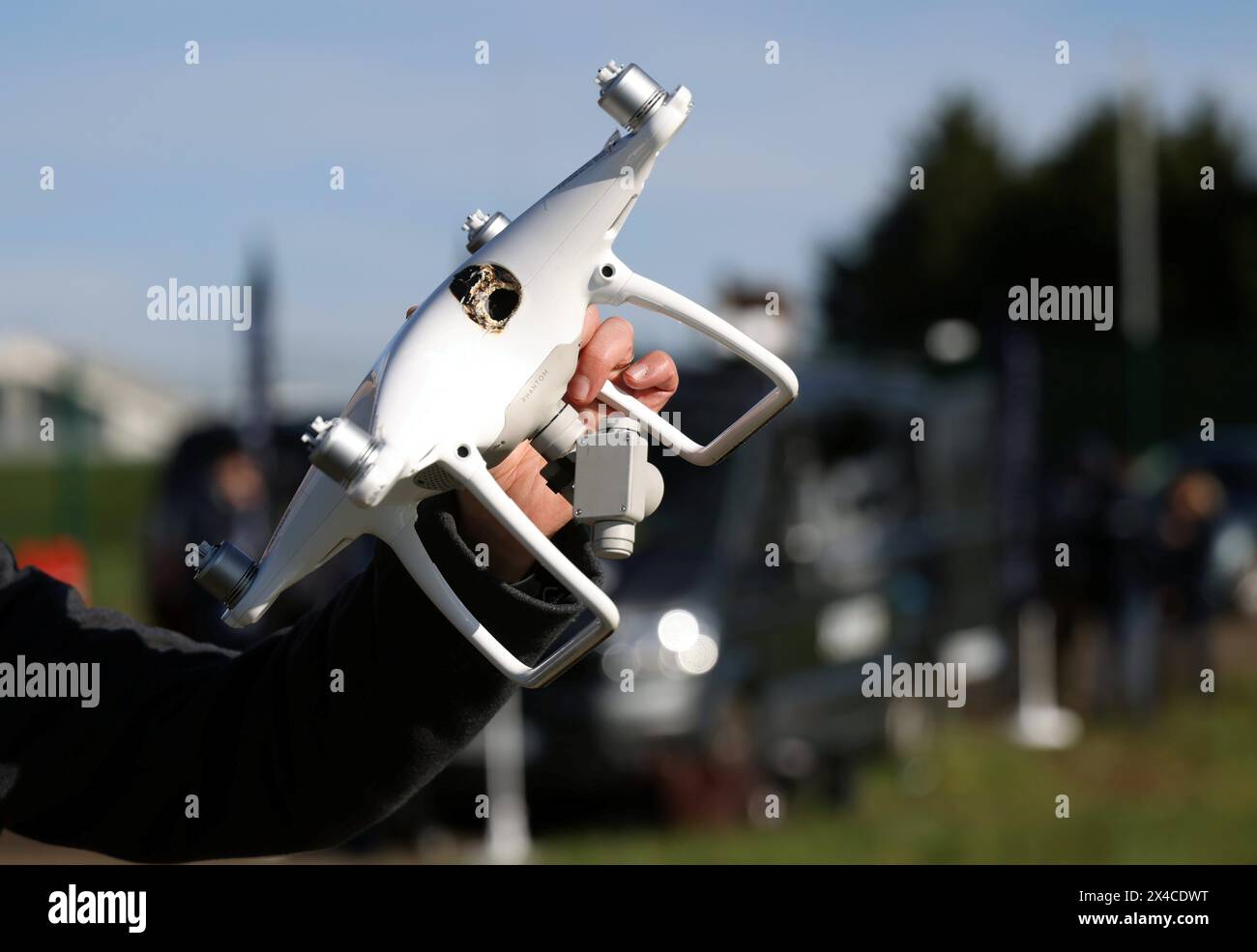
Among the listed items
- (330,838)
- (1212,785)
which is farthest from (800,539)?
(330,838)

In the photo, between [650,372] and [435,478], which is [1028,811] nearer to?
[650,372]

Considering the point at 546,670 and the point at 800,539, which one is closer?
the point at 546,670

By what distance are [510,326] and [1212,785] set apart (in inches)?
312

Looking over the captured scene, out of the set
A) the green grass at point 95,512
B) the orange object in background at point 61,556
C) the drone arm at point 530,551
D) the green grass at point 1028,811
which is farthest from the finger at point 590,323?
the green grass at point 95,512

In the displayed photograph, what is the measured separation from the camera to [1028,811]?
7.98 metres

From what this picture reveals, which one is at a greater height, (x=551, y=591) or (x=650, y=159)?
(x=650, y=159)

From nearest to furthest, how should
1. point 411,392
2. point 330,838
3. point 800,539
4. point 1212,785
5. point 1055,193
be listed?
point 411,392
point 330,838
point 800,539
point 1212,785
point 1055,193

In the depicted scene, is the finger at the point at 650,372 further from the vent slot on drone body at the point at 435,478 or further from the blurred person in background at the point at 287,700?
the vent slot on drone body at the point at 435,478

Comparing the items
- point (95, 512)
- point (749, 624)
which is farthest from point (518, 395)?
point (95, 512)

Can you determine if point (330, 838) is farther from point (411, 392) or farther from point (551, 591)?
point (411, 392)

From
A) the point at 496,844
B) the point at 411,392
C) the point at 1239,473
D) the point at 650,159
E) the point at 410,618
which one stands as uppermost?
the point at 1239,473

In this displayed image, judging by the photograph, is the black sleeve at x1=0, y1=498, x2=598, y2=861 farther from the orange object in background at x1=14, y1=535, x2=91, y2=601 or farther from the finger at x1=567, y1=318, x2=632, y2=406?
the orange object in background at x1=14, y1=535, x2=91, y2=601

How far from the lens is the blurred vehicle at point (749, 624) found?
23.1 ft

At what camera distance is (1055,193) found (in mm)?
39844
